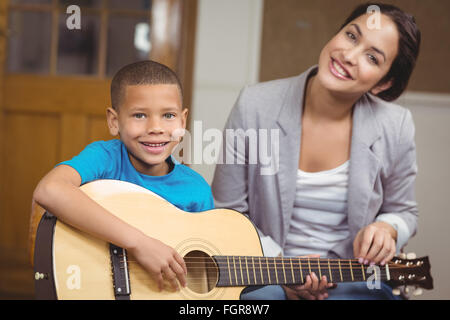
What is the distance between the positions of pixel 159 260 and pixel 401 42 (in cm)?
58

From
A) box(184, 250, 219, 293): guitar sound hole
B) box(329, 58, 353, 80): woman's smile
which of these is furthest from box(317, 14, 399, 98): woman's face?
box(184, 250, 219, 293): guitar sound hole

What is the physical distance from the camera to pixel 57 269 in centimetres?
60

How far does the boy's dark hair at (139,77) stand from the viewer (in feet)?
2.06

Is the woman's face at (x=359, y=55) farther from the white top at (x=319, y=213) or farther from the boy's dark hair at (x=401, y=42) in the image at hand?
the white top at (x=319, y=213)

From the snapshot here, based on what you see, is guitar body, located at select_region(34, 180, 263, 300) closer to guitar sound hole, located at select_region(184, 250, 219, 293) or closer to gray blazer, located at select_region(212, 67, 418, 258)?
guitar sound hole, located at select_region(184, 250, 219, 293)

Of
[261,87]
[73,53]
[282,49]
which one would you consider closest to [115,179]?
[261,87]

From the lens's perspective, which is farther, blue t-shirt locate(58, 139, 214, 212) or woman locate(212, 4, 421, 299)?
woman locate(212, 4, 421, 299)

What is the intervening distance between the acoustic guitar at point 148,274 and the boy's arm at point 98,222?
0.02 meters

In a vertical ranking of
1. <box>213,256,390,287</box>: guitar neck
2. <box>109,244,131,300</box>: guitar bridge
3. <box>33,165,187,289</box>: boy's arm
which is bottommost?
<box>213,256,390,287</box>: guitar neck

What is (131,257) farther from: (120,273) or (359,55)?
(359,55)

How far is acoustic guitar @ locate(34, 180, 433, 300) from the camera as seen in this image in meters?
0.61

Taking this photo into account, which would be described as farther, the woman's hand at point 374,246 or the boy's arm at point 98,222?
the woman's hand at point 374,246

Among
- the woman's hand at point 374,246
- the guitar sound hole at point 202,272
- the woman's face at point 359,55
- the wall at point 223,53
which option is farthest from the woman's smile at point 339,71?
the wall at point 223,53

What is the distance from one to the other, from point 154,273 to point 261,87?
48cm
